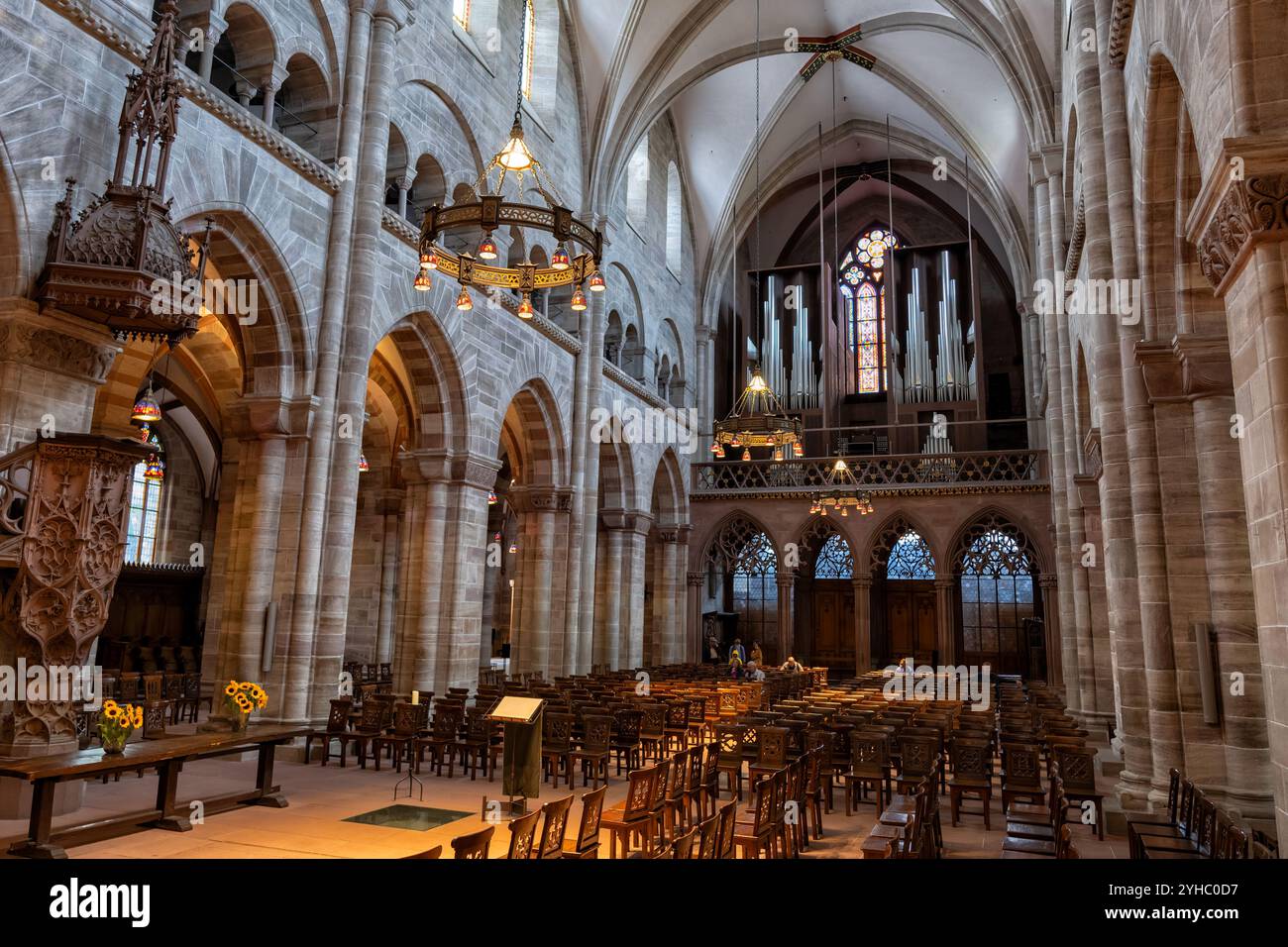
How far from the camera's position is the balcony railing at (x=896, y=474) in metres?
24.7

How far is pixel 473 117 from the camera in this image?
1631cm

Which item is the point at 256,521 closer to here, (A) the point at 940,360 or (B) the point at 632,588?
(B) the point at 632,588

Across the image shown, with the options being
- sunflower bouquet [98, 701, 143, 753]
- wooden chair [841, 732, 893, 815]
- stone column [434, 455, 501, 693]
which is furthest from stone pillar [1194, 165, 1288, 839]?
stone column [434, 455, 501, 693]

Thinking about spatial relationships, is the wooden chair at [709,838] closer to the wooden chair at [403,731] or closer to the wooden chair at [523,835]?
the wooden chair at [523,835]

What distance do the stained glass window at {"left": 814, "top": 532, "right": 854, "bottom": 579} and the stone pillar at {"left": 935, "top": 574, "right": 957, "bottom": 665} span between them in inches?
158

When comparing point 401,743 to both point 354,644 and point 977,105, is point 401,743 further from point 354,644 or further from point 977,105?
point 977,105

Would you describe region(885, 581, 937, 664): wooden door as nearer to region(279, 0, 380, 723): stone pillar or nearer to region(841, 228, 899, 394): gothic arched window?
region(841, 228, 899, 394): gothic arched window

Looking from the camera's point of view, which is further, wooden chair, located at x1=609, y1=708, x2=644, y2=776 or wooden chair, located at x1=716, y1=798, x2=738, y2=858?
wooden chair, located at x1=609, y1=708, x2=644, y2=776

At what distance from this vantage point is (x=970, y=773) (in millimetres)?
8617

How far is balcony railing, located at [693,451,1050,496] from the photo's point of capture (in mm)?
24688

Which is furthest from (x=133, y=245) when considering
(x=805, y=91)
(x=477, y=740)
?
(x=805, y=91)
